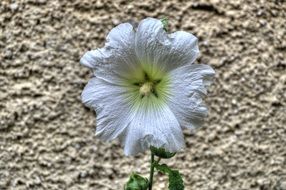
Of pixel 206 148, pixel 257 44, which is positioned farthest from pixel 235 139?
pixel 257 44

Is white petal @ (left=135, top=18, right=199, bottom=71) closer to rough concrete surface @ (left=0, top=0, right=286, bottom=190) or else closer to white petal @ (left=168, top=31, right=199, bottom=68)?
white petal @ (left=168, top=31, right=199, bottom=68)

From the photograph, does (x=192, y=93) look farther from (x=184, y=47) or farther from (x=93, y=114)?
(x=93, y=114)

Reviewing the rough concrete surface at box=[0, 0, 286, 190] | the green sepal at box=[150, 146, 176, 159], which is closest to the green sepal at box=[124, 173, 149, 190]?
the green sepal at box=[150, 146, 176, 159]

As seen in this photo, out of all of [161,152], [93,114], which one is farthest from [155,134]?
[93,114]

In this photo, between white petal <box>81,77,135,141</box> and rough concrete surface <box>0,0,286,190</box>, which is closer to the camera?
white petal <box>81,77,135,141</box>

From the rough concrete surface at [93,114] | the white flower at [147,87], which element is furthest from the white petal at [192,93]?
the rough concrete surface at [93,114]

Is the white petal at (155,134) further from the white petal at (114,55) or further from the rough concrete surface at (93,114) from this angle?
the rough concrete surface at (93,114)
